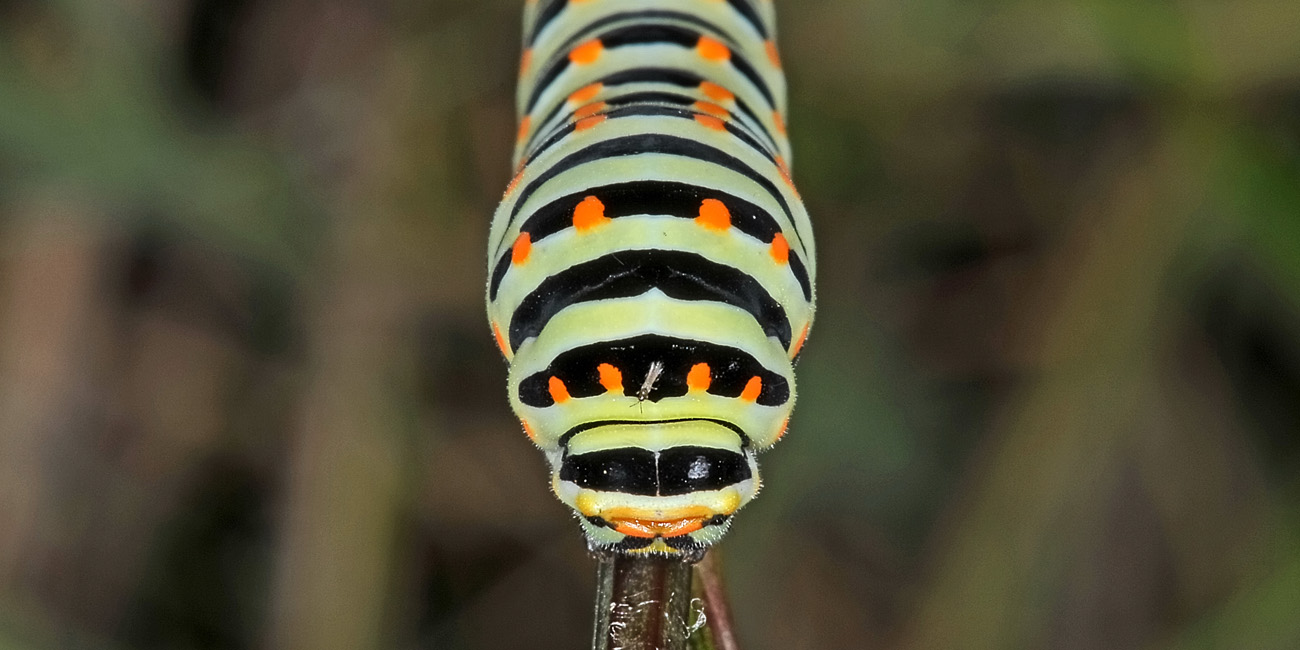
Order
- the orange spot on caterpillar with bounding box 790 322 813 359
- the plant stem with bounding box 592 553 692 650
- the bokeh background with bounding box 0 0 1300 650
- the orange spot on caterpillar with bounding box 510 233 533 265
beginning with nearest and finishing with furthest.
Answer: the plant stem with bounding box 592 553 692 650, the orange spot on caterpillar with bounding box 510 233 533 265, the orange spot on caterpillar with bounding box 790 322 813 359, the bokeh background with bounding box 0 0 1300 650

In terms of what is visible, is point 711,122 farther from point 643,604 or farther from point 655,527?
point 643,604

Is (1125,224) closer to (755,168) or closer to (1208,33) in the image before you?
(1208,33)

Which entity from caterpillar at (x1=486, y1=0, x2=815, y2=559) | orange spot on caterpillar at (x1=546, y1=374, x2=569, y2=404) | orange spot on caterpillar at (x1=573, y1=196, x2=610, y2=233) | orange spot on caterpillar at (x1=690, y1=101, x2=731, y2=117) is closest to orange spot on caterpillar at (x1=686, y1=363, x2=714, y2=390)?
caterpillar at (x1=486, y1=0, x2=815, y2=559)

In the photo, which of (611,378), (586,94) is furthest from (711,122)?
(611,378)

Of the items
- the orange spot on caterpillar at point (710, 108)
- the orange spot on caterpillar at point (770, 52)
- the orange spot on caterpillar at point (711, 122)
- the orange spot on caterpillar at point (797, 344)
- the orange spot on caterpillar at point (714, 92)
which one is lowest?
the orange spot on caterpillar at point (797, 344)

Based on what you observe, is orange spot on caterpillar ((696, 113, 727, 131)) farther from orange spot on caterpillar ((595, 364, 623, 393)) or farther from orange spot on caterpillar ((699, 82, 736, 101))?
orange spot on caterpillar ((595, 364, 623, 393))

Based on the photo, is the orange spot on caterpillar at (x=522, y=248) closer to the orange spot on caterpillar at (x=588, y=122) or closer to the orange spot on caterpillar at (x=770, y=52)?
the orange spot on caterpillar at (x=588, y=122)

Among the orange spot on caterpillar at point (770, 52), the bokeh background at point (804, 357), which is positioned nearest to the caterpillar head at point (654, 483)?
the orange spot on caterpillar at point (770, 52)
